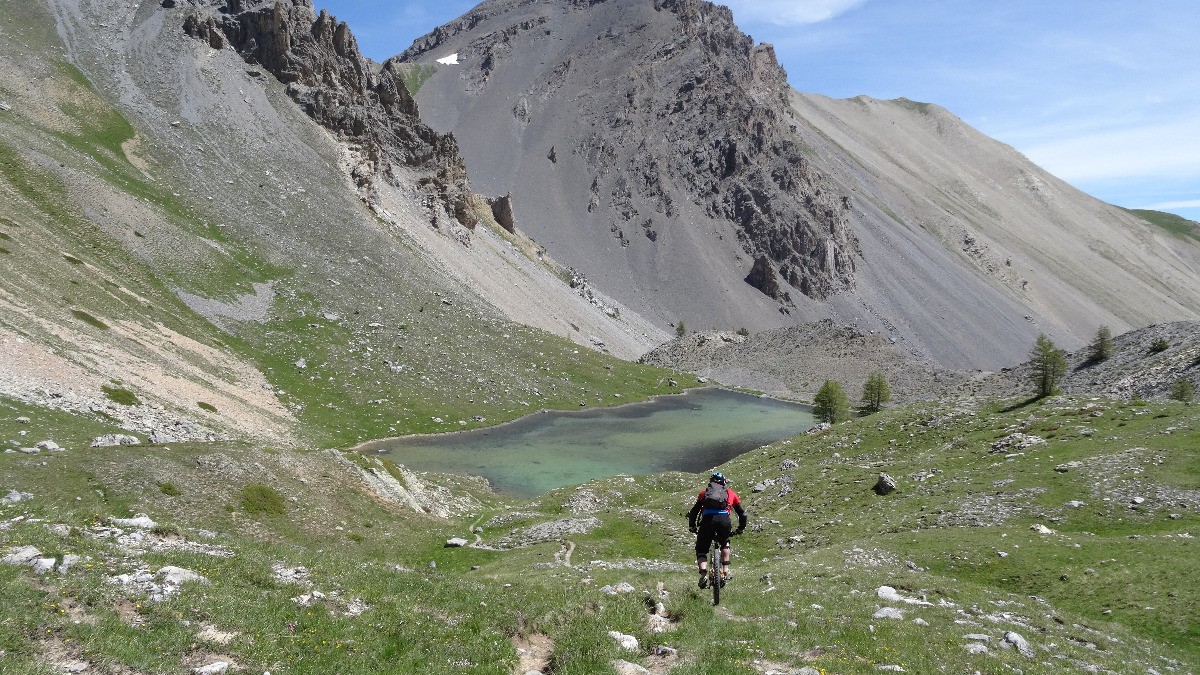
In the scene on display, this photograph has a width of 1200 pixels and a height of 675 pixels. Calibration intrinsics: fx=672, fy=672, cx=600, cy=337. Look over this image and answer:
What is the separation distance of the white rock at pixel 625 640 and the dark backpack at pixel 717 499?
543 centimetres

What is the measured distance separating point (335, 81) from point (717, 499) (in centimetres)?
→ 17241

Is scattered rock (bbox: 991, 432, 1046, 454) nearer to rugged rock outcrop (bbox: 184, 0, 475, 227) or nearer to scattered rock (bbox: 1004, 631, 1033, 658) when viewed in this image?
scattered rock (bbox: 1004, 631, 1033, 658)

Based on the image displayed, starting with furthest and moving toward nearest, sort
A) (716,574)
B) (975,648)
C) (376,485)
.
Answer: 1. (376,485)
2. (716,574)
3. (975,648)

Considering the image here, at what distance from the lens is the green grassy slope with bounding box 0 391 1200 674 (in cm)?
1338

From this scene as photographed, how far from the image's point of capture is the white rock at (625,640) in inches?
585

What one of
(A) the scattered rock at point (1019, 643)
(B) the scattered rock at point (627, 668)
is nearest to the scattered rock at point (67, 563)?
(B) the scattered rock at point (627, 668)

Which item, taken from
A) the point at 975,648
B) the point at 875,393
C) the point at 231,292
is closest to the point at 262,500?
the point at 975,648

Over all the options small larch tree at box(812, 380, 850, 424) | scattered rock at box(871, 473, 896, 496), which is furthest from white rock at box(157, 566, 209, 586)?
small larch tree at box(812, 380, 850, 424)

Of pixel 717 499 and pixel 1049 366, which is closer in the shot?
pixel 717 499

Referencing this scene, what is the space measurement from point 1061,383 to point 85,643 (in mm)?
110016

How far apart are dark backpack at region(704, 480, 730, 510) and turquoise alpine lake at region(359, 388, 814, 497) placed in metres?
52.2

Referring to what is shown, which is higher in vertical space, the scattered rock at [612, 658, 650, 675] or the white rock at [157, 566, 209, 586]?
the white rock at [157, 566, 209, 586]

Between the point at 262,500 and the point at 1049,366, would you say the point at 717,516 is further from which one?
the point at 1049,366

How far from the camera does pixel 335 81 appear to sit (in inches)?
6437
